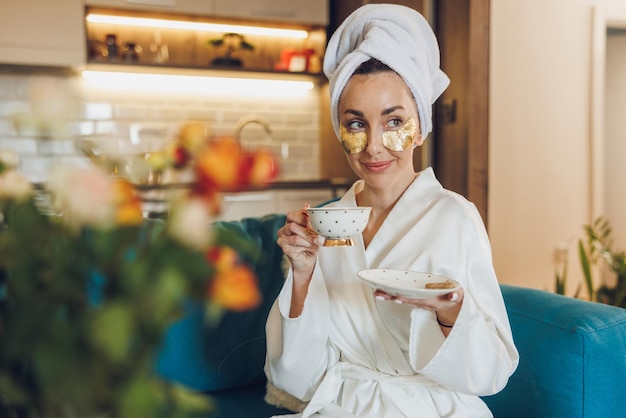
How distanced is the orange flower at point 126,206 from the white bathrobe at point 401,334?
78cm

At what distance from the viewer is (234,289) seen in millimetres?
381

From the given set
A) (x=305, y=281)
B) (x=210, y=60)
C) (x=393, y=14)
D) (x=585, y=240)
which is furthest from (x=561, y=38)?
(x=305, y=281)

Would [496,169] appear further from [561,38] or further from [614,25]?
[614,25]

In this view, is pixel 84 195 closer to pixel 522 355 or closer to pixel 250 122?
pixel 522 355

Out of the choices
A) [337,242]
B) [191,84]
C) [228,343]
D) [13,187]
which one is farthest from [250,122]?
[13,187]

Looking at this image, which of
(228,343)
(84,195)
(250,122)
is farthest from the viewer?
(250,122)

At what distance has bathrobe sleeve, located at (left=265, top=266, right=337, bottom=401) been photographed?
1.31m

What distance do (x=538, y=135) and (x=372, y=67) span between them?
2.82 m

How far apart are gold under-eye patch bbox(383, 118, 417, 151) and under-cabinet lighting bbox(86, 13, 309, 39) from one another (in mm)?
3337

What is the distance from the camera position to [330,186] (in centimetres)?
408

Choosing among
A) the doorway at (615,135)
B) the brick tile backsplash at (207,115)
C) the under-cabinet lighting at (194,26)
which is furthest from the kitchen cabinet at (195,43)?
the doorway at (615,135)

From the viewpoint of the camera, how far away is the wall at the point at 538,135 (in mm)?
3693

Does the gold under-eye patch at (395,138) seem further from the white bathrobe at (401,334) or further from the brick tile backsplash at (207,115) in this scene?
the brick tile backsplash at (207,115)

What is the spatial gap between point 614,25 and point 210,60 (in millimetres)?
2870
